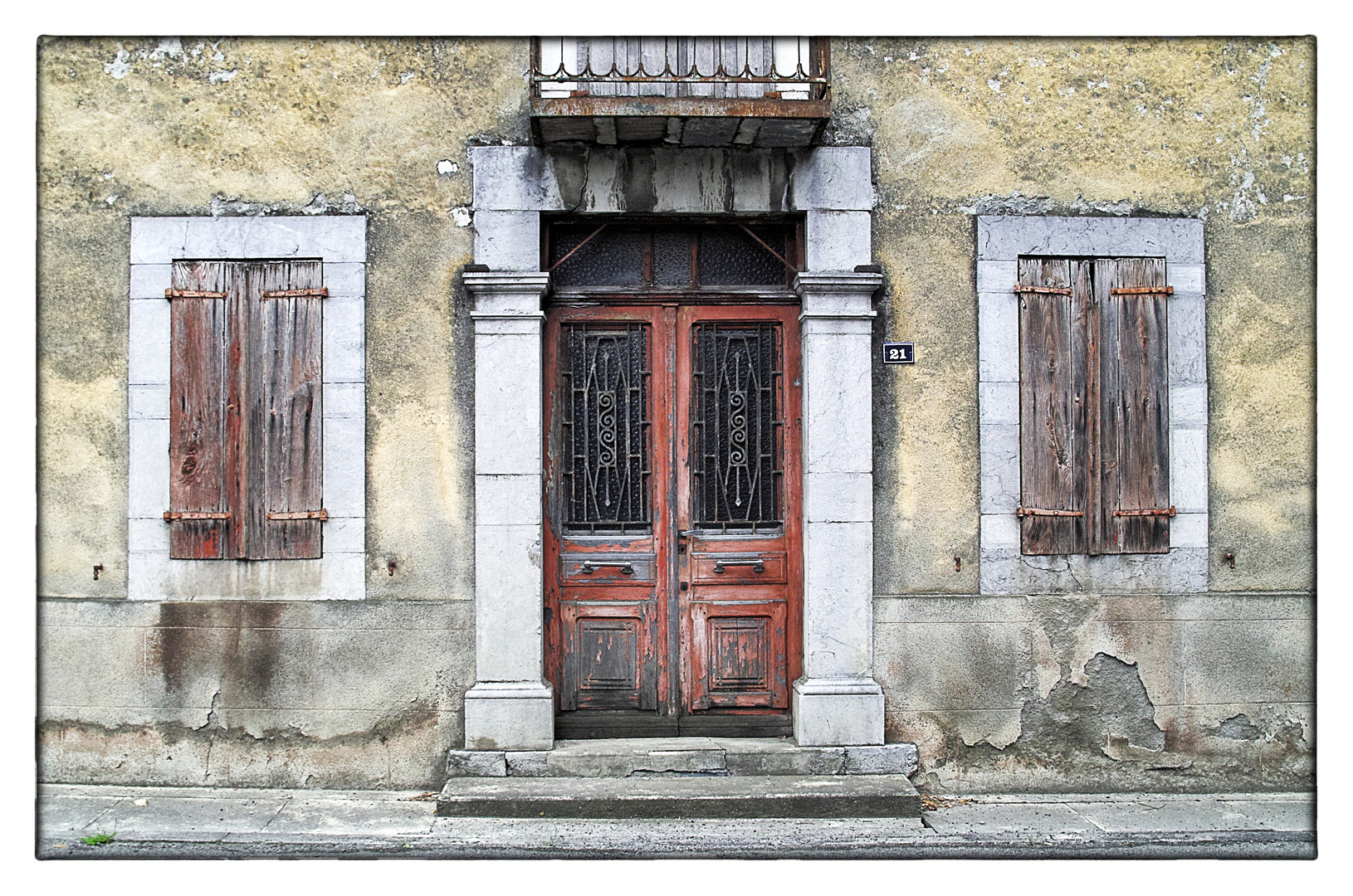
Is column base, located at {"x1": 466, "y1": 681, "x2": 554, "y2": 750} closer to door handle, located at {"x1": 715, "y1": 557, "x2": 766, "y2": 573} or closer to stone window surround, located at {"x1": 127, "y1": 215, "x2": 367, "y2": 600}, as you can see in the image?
stone window surround, located at {"x1": 127, "y1": 215, "x2": 367, "y2": 600}

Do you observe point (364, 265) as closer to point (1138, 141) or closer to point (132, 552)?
point (132, 552)

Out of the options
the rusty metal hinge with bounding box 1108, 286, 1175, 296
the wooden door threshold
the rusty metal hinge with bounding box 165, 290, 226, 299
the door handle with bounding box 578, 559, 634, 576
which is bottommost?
the wooden door threshold

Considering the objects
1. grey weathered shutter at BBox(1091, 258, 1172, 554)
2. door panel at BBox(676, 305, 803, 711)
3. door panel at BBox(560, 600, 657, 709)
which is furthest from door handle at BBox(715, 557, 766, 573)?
grey weathered shutter at BBox(1091, 258, 1172, 554)

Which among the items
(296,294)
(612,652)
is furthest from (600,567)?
(296,294)

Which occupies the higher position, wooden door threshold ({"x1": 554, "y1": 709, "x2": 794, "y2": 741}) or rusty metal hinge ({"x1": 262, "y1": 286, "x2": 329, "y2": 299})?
rusty metal hinge ({"x1": 262, "y1": 286, "x2": 329, "y2": 299})

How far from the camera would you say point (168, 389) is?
512cm

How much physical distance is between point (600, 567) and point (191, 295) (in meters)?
2.51

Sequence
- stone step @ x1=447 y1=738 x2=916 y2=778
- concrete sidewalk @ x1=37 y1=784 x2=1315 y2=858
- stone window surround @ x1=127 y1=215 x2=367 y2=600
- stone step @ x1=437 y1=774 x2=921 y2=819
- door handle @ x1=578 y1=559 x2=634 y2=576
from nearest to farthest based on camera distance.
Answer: concrete sidewalk @ x1=37 y1=784 x2=1315 y2=858, stone step @ x1=437 y1=774 x2=921 y2=819, stone step @ x1=447 y1=738 x2=916 y2=778, stone window surround @ x1=127 y1=215 x2=367 y2=600, door handle @ x1=578 y1=559 x2=634 y2=576

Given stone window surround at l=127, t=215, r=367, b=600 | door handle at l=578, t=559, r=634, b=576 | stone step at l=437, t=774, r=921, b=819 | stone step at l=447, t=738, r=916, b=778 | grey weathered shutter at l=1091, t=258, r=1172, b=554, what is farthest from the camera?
door handle at l=578, t=559, r=634, b=576

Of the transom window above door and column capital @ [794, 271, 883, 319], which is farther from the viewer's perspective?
the transom window above door

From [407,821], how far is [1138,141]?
4993 mm

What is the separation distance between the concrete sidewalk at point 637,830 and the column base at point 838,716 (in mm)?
460

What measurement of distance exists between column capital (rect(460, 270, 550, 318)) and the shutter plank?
4.30ft

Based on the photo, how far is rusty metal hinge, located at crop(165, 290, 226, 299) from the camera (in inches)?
201
